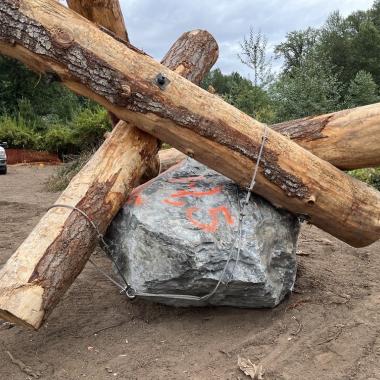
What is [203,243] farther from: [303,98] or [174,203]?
[303,98]

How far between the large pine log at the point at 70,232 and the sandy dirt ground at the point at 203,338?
0.40 m

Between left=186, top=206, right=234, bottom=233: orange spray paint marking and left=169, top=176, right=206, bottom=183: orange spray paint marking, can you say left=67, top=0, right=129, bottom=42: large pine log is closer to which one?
left=169, top=176, right=206, bottom=183: orange spray paint marking

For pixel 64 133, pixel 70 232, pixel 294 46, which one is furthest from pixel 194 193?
pixel 294 46

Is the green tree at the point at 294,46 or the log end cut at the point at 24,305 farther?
the green tree at the point at 294,46

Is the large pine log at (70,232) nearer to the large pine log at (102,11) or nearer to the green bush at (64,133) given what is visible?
the large pine log at (102,11)

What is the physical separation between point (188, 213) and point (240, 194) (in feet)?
1.47

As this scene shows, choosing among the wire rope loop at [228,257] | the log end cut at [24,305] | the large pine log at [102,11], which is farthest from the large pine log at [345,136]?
the log end cut at [24,305]

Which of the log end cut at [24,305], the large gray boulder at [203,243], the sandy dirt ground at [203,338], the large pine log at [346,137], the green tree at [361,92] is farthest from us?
the green tree at [361,92]

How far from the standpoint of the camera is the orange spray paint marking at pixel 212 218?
3.34 m

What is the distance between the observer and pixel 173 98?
11.2 feet

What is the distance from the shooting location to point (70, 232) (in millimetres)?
3203

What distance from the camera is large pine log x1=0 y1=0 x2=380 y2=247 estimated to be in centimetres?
330

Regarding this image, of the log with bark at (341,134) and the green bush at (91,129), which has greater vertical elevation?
the log with bark at (341,134)

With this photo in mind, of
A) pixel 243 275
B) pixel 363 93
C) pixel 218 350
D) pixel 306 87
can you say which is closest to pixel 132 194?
Result: pixel 243 275
